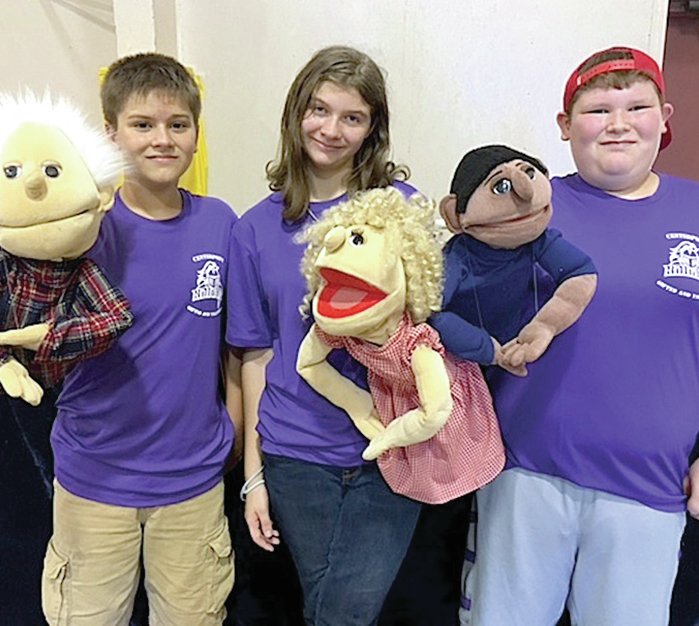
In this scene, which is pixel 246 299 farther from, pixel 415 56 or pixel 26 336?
pixel 415 56

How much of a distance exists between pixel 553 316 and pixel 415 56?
3.68ft

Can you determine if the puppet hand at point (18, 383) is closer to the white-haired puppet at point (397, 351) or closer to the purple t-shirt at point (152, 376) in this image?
the purple t-shirt at point (152, 376)

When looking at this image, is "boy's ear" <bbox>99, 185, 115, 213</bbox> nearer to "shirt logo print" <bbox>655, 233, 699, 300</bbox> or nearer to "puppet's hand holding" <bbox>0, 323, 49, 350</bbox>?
"puppet's hand holding" <bbox>0, 323, 49, 350</bbox>

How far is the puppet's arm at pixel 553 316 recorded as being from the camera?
94cm

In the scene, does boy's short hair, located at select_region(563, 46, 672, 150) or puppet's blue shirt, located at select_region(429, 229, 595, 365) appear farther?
boy's short hair, located at select_region(563, 46, 672, 150)

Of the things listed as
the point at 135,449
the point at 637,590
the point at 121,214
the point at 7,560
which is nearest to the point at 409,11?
the point at 121,214

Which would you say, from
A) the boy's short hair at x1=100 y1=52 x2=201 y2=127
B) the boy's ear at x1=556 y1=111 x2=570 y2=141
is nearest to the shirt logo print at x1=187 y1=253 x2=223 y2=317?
the boy's short hair at x1=100 y1=52 x2=201 y2=127

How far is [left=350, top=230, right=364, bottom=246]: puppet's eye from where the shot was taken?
893 mm

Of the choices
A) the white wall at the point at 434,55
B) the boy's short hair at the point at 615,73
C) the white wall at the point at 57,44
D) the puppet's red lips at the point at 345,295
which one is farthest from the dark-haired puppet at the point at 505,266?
the white wall at the point at 57,44

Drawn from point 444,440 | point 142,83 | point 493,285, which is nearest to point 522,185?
point 493,285

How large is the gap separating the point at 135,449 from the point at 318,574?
35 centimetres

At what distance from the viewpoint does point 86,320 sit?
3.14 feet

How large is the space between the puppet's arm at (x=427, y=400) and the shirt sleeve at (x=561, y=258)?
0.19 meters

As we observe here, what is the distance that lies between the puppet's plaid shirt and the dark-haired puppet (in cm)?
44
